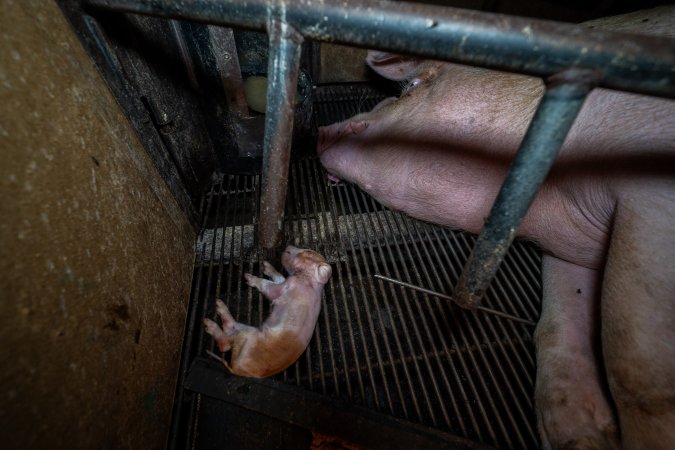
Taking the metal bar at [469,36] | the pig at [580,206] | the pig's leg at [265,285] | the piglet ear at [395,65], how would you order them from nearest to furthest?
the metal bar at [469,36] → the pig at [580,206] → the pig's leg at [265,285] → the piglet ear at [395,65]

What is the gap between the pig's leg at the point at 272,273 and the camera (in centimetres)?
176

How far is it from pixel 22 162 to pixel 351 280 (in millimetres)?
1532

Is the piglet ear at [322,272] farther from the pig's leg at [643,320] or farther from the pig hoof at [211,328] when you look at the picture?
the pig's leg at [643,320]

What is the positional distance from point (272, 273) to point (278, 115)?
0.98m

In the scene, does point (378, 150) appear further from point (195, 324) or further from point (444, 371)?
point (195, 324)

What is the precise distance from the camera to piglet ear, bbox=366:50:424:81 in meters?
2.66

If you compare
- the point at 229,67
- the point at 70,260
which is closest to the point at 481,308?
the point at 70,260

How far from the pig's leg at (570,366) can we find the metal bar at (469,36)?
1198 mm

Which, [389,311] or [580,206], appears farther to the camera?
[389,311]

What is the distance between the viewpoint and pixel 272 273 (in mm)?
1778

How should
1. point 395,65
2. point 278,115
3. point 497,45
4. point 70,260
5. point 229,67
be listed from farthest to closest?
point 395,65
point 229,67
point 278,115
point 70,260
point 497,45

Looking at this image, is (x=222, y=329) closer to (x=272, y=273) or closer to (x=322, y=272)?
(x=272, y=273)

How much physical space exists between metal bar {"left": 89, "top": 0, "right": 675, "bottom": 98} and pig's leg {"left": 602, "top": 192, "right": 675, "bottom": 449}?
2.03 ft

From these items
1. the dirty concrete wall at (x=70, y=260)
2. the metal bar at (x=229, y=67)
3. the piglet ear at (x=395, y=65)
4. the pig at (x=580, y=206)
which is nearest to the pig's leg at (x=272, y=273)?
the dirty concrete wall at (x=70, y=260)
